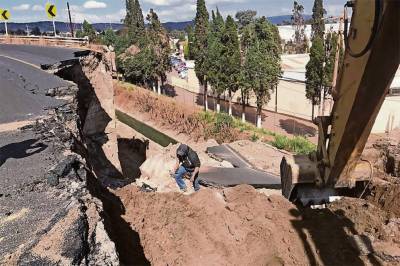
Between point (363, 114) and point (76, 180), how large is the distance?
12.7 ft

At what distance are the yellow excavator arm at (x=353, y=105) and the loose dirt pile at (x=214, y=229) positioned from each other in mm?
790

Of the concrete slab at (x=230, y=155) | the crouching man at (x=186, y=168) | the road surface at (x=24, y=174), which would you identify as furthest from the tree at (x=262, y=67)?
the road surface at (x=24, y=174)

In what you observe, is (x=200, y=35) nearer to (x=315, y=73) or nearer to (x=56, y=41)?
(x=315, y=73)

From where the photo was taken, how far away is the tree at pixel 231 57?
3080cm

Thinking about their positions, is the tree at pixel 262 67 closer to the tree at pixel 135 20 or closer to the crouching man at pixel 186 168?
the crouching man at pixel 186 168

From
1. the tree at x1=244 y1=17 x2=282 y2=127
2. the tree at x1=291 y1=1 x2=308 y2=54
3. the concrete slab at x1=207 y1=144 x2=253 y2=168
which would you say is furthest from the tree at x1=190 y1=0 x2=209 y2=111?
the tree at x1=291 y1=1 x2=308 y2=54

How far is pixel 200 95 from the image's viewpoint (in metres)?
44.5

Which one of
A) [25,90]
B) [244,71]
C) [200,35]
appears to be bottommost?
[244,71]

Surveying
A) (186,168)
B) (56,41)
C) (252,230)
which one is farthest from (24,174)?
(56,41)

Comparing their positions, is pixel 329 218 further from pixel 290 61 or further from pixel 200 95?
pixel 290 61

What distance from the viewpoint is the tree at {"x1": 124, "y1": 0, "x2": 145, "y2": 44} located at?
50734mm

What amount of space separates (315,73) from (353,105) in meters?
25.5

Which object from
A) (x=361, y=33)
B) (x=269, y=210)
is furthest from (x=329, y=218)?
(x=361, y=33)

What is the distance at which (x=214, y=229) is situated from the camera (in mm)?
7309
